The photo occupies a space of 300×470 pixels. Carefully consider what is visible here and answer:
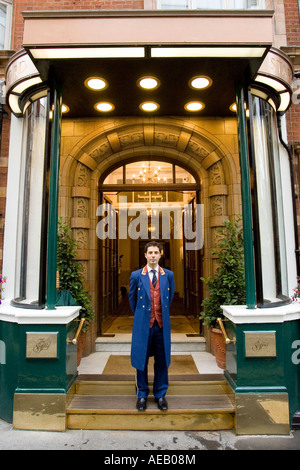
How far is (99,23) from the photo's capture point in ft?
10.1

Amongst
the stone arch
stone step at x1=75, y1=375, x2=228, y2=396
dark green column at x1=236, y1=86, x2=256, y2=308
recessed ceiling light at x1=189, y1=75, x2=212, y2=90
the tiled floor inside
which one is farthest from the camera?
the stone arch

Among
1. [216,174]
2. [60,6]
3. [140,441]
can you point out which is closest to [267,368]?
[140,441]

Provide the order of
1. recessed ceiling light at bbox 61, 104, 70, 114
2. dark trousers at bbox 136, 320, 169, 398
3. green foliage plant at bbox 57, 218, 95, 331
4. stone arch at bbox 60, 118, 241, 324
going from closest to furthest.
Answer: dark trousers at bbox 136, 320, 169, 398
green foliage plant at bbox 57, 218, 95, 331
recessed ceiling light at bbox 61, 104, 70, 114
stone arch at bbox 60, 118, 241, 324

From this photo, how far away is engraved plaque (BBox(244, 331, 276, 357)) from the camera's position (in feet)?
10.2

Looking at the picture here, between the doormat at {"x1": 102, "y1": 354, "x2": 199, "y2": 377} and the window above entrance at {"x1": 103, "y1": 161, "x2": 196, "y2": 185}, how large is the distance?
10.6 ft

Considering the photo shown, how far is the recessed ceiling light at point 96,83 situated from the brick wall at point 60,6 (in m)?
2.14

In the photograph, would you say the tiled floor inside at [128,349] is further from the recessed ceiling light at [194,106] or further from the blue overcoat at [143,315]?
the recessed ceiling light at [194,106]

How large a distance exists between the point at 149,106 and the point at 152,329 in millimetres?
3415

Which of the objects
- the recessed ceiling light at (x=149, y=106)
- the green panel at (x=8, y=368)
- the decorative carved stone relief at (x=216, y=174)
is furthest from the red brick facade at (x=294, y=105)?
the green panel at (x=8, y=368)

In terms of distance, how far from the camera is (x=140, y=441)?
287cm

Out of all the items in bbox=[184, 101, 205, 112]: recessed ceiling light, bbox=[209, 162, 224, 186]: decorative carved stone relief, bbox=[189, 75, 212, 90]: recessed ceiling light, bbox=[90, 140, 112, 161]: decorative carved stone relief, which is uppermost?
bbox=[184, 101, 205, 112]: recessed ceiling light

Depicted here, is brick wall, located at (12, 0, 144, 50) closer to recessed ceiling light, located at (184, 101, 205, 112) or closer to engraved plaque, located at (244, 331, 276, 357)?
recessed ceiling light, located at (184, 101, 205, 112)

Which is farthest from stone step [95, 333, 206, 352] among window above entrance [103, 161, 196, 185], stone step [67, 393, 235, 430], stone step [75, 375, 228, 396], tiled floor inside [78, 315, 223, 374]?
window above entrance [103, 161, 196, 185]

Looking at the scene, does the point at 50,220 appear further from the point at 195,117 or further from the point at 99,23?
the point at 195,117
